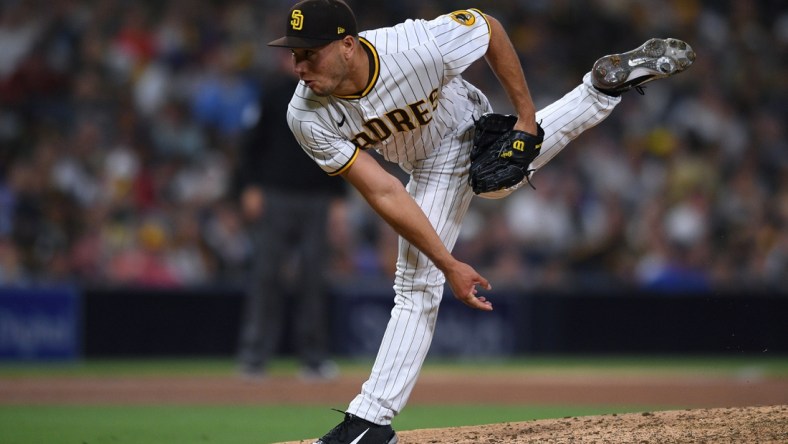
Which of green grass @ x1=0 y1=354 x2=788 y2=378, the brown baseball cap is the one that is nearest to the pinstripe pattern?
the brown baseball cap

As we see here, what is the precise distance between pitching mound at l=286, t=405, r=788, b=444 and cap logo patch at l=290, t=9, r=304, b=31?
190 cm

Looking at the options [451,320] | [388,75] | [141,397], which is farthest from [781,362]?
[388,75]

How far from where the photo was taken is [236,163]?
40.7 feet

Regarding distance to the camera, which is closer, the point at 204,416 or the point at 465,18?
the point at 465,18

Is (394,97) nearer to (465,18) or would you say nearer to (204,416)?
(465,18)

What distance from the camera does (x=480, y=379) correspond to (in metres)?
9.37

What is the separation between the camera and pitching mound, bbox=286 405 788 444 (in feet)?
16.3

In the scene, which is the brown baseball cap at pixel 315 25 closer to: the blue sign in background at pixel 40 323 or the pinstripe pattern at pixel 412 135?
the pinstripe pattern at pixel 412 135

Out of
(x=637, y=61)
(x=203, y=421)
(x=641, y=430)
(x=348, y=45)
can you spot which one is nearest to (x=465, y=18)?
(x=348, y=45)

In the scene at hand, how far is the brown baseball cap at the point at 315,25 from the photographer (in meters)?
4.59

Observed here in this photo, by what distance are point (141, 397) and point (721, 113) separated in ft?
28.7

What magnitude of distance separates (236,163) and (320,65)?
789cm

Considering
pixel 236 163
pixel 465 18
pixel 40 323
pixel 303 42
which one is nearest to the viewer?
pixel 303 42

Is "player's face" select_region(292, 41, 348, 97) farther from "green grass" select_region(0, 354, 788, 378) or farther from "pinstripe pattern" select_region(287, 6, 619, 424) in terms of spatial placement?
"green grass" select_region(0, 354, 788, 378)
